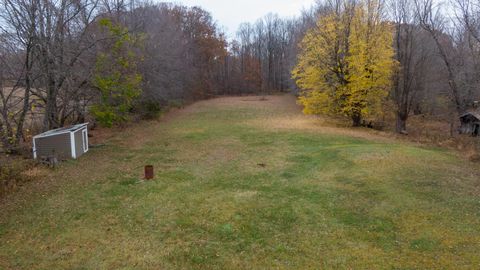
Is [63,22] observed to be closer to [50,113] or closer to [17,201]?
[50,113]

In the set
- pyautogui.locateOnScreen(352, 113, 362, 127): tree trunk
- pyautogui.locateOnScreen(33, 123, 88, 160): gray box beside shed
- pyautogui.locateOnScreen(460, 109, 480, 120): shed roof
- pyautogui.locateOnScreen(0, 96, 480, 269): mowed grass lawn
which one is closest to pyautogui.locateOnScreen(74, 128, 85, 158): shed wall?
pyautogui.locateOnScreen(33, 123, 88, 160): gray box beside shed

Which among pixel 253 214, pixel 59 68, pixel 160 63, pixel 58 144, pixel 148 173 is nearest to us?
pixel 253 214

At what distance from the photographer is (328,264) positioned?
4.73m

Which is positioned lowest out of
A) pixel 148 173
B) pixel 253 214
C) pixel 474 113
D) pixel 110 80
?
pixel 253 214

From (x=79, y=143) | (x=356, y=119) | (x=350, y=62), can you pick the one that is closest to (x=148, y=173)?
(x=79, y=143)

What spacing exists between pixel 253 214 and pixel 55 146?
7.05 metres

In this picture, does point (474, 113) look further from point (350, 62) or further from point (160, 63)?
point (160, 63)

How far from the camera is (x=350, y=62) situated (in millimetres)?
17516

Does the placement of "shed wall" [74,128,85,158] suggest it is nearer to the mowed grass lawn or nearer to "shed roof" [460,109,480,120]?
the mowed grass lawn

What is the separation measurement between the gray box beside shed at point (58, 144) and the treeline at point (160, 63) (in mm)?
667

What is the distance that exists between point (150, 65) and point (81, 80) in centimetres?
925

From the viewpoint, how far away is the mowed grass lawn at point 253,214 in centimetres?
493

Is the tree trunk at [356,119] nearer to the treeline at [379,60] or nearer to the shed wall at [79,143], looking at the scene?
the treeline at [379,60]

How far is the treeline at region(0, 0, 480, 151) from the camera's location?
1034 cm
